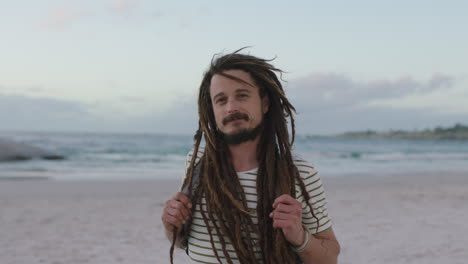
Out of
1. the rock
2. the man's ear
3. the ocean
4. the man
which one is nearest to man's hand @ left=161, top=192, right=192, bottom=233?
the man

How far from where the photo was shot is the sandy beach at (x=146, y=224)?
5.06 m

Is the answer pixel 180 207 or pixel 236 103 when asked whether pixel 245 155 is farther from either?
pixel 180 207

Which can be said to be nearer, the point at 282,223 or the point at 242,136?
the point at 282,223

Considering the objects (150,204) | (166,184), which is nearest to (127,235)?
(150,204)

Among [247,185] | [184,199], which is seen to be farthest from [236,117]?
[184,199]

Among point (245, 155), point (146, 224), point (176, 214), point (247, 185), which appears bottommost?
point (146, 224)

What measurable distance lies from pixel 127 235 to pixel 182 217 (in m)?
4.37

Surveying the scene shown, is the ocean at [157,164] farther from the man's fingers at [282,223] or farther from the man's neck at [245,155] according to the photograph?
the man's fingers at [282,223]

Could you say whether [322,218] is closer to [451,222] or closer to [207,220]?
[207,220]

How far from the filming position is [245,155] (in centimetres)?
197

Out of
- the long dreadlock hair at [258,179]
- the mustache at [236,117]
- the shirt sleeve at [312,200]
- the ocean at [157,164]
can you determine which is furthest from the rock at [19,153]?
the shirt sleeve at [312,200]

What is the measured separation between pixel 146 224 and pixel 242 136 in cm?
502

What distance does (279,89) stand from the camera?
200 cm

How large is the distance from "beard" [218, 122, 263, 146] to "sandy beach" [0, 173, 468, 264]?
3.29 metres
